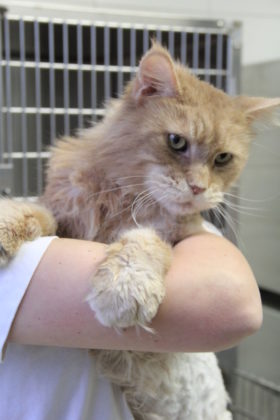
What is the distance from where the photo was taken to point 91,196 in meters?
0.85

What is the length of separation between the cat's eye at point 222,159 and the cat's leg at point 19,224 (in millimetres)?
312

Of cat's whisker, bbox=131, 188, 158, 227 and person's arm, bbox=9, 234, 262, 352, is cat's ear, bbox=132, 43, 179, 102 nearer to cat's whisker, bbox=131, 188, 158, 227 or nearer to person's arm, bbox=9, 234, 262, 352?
cat's whisker, bbox=131, 188, 158, 227

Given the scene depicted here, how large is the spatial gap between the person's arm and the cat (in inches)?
4.6

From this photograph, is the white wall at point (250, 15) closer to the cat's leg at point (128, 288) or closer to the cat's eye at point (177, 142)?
the cat's eye at point (177, 142)

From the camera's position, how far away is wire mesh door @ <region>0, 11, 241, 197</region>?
133cm

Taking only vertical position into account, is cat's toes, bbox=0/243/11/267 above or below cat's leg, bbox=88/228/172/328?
above

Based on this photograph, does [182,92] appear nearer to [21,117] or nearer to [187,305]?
[187,305]

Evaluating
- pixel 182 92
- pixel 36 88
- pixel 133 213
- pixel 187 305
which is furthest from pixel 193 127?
pixel 36 88

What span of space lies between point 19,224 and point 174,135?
0.29m

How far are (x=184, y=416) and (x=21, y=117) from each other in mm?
896

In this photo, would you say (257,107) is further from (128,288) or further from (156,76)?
(128,288)

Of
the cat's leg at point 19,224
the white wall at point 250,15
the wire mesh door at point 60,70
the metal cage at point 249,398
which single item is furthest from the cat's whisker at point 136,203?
the white wall at point 250,15

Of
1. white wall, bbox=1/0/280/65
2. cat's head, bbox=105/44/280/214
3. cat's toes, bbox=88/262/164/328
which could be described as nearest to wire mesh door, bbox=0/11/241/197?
white wall, bbox=1/0/280/65

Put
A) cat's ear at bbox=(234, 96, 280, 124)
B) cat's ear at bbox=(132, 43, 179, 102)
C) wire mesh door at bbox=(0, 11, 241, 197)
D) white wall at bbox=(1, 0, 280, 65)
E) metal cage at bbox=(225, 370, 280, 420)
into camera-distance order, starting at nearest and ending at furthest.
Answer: cat's ear at bbox=(132, 43, 179, 102)
cat's ear at bbox=(234, 96, 280, 124)
wire mesh door at bbox=(0, 11, 241, 197)
metal cage at bbox=(225, 370, 280, 420)
white wall at bbox=(1, 0, 280, 65)
